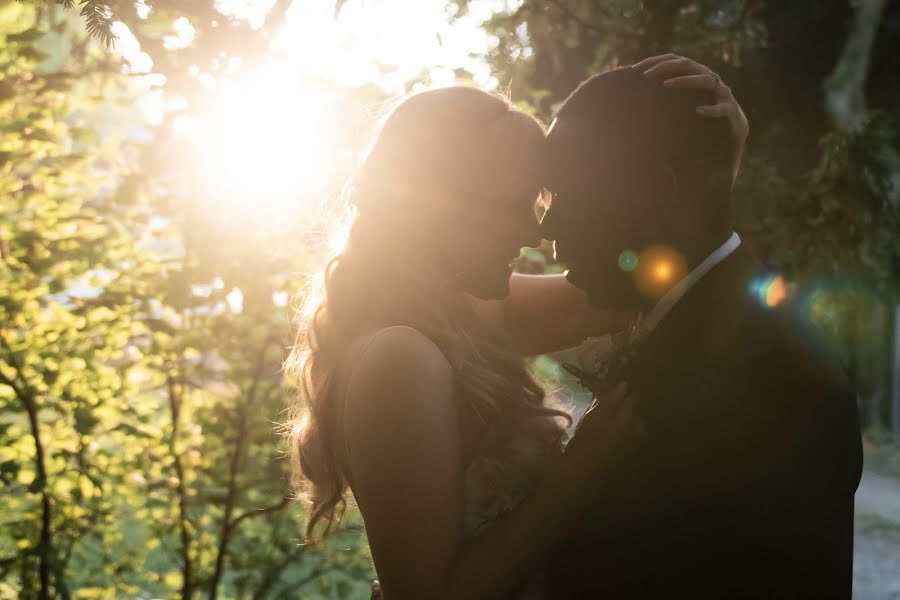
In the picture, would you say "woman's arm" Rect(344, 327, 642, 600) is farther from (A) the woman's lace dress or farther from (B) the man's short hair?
(B) the man's short hair

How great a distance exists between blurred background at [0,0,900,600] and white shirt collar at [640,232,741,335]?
170 cm

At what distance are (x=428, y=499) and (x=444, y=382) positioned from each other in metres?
0.30

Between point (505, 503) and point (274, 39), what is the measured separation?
1.99 m

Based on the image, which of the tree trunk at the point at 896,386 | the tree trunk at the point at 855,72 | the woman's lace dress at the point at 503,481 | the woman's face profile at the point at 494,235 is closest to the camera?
the woman's lace dress at the point at 503,481

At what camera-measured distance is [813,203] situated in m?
4.05

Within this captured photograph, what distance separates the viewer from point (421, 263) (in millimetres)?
2617

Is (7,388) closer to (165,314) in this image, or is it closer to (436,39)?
(165,314)

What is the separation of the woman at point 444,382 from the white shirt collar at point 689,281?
0.22 meters

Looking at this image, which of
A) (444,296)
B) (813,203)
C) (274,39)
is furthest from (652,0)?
(444,296)

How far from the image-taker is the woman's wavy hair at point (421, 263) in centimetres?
247

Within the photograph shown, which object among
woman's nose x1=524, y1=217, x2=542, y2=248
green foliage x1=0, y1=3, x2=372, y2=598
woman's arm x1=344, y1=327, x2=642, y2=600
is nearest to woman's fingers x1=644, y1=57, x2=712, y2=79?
woman's nose x1=524, y1=217, x2=542, y2=248

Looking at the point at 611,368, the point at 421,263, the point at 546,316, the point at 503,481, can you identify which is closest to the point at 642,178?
the point at 611,368

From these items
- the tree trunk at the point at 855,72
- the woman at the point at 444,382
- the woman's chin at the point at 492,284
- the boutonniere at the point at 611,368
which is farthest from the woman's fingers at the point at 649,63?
the tree trunk at the point at 855,72

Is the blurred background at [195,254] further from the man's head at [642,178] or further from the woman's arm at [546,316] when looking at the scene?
the man's head at [642,178]
